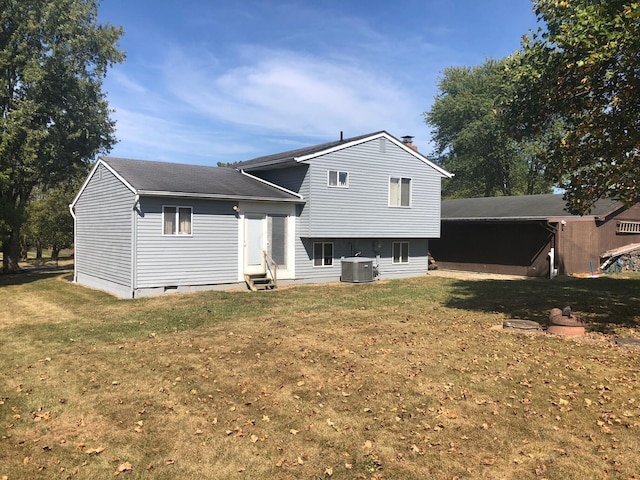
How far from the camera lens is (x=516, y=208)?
25984 mm

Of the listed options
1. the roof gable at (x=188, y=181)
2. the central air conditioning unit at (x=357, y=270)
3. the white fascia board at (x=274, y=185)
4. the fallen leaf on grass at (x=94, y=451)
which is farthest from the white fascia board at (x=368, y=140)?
the fallen leaf on grass at (x=94, y=451)

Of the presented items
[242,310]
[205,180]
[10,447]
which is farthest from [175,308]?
[10,447]

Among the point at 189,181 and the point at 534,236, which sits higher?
the point at 189,181

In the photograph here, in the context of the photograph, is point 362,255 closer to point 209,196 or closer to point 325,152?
point 325,152

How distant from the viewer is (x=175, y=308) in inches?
513

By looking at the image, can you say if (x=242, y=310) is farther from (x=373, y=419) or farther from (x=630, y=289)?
(x=630, y=289)

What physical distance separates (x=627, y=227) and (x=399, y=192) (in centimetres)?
1394

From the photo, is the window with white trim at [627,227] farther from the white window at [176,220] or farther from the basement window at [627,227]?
the white window at [176,220]

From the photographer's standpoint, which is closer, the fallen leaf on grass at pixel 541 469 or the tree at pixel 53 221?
the fallen leaf on grass at pixel 541 469

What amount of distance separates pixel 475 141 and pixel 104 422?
4790 centimetres

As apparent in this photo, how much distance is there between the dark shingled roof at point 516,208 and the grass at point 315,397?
12842 mm

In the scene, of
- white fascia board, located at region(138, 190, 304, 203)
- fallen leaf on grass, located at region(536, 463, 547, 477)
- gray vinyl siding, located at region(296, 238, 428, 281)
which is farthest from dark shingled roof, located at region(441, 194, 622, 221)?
fallen leaf on grass, located at region(536, 463, 547, 477)

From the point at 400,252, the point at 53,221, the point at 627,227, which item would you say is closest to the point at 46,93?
the point at 53,221

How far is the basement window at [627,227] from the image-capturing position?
977 inches
